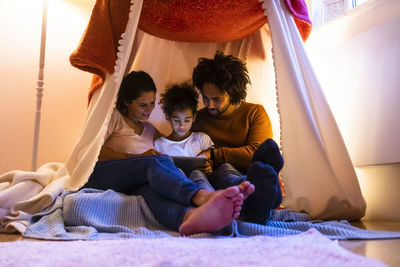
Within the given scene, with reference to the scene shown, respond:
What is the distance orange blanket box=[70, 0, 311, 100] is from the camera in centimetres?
157

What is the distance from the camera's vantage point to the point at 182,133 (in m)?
1.80

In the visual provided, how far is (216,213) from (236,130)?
88 centimetres

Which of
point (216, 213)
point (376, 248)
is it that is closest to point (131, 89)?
point (216, 213)

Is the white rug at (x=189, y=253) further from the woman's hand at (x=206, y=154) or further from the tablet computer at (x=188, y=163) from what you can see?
the woman's hand at (x=206, y=154)

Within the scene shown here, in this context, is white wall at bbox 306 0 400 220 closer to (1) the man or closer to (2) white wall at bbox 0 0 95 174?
(1) the man

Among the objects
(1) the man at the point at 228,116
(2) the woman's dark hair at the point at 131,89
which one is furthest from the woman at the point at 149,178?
(1) the man at the point at 228,116

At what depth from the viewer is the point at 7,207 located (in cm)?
141

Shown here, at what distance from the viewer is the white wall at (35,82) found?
2182mm

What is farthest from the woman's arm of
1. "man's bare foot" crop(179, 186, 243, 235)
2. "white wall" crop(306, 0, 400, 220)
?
"white wall" crop(306, 0, 400, 220)

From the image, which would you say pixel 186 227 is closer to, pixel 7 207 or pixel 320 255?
pixel 320 255

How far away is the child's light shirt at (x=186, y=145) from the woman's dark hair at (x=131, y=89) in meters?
0.19

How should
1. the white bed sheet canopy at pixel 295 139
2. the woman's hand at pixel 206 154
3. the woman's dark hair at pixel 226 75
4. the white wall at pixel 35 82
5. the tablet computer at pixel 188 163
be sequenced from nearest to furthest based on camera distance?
the white bed sheet canopy at pixel 295 139
the tablet computer at pixel 188 163
the woman's hand at pixel 206 154
the woman's dark hair at pixel 226 75
the white wall at pixel 35 82

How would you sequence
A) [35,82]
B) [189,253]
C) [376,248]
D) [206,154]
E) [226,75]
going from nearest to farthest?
Answer: [189,253]
[376,248]
[206,154]
[226,75]
[35,82]

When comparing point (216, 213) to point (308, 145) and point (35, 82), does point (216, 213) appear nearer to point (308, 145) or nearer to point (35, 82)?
point (308, 145)
